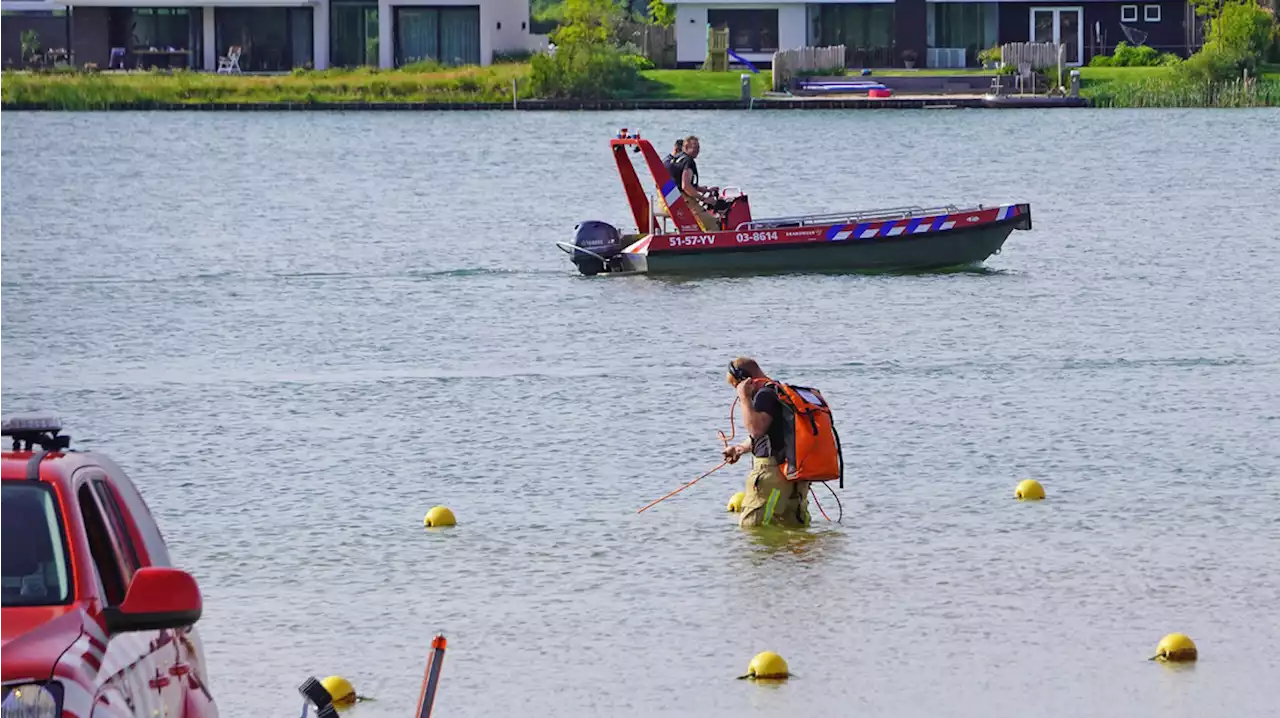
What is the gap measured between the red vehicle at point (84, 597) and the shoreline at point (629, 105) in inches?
2959

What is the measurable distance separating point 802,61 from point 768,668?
254 ft

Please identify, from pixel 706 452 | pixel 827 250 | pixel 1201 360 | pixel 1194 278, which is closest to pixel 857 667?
pixel 706 452

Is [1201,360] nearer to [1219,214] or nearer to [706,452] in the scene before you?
[706,452]

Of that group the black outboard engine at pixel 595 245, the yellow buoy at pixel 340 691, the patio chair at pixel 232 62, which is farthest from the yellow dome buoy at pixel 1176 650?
the patio chair at pixel 232 62

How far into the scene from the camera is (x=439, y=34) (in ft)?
308

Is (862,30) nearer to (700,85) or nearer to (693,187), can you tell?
(700,85)

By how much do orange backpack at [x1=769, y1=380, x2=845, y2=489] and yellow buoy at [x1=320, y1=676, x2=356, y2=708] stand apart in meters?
4.29

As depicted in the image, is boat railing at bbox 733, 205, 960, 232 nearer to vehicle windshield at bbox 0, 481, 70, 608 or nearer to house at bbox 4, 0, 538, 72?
vehicle windshield at bbox 0, 481, 70, 608

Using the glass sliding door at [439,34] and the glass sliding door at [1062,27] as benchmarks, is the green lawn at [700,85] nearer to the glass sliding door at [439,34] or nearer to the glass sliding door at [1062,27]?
the glass sliding door at [439,34]

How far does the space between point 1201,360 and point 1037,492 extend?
29.4ft

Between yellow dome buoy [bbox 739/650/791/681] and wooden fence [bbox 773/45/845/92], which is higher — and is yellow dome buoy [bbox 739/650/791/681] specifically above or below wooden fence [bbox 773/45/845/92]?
below

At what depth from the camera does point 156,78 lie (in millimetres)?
93250

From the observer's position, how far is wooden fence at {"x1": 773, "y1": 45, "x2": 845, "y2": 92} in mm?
86938

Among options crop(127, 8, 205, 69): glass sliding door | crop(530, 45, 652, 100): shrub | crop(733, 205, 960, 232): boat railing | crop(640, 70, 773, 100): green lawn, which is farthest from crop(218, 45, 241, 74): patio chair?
crop(733, 205, 960, 232): boat railing
